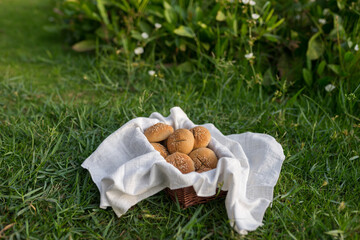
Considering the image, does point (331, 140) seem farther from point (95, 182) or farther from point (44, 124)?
point (44, 124)

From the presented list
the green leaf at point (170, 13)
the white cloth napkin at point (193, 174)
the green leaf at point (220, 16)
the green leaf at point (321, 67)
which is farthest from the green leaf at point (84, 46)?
the green leaf at point (321, 67)

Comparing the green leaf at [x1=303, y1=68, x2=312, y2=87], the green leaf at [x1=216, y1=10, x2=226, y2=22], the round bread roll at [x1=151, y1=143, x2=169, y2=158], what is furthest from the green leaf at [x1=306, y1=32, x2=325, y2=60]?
the round bread roll at [x1=151, y1=143, x2=169, y2=158]

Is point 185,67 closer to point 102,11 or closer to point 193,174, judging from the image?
point 102,11

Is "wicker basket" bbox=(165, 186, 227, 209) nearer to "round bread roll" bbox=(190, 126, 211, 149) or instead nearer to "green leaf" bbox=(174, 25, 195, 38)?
"round bread roll" bbox=(190, 126, 211, 149)

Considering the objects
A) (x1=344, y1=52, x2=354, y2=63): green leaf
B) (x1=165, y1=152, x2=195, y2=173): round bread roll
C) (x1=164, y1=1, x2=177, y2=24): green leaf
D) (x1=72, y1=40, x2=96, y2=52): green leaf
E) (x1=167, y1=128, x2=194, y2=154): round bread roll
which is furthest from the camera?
(x1=72, y1=40, x2=96, y2=52): green leaf

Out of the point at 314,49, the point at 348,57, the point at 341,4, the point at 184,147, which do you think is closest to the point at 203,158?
the point at 184,147

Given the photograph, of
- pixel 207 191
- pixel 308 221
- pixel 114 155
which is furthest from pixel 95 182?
pixel 308 221
